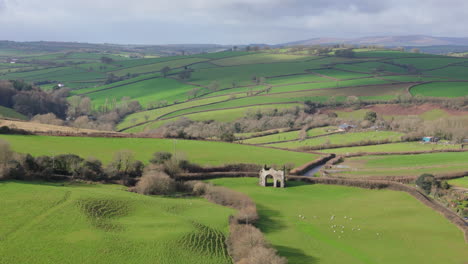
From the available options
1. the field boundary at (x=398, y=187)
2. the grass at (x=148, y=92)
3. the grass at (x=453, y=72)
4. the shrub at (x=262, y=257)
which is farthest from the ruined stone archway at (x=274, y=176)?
the grass at (x=453, y=72)

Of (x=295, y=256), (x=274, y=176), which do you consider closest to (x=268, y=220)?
(x=295, y=256)

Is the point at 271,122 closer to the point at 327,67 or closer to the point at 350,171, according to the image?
the point at 350,171

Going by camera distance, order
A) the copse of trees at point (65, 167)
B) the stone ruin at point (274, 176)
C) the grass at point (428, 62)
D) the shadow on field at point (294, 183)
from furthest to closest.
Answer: the grass at point (428, 62), the shadow on field at point (294, 183), the stone ruin at point (274, 176), the copse of trees at point (65, 167)

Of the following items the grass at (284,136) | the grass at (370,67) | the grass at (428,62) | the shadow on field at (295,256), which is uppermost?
the grass at (428,62)

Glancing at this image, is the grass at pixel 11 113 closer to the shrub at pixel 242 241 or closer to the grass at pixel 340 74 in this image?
the shrub at pixel 242 241

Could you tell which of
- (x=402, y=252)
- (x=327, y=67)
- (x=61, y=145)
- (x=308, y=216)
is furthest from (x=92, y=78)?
(x=402, y=252)

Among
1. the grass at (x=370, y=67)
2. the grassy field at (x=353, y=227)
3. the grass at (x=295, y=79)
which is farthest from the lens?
the grass at (x=370, y=67)
